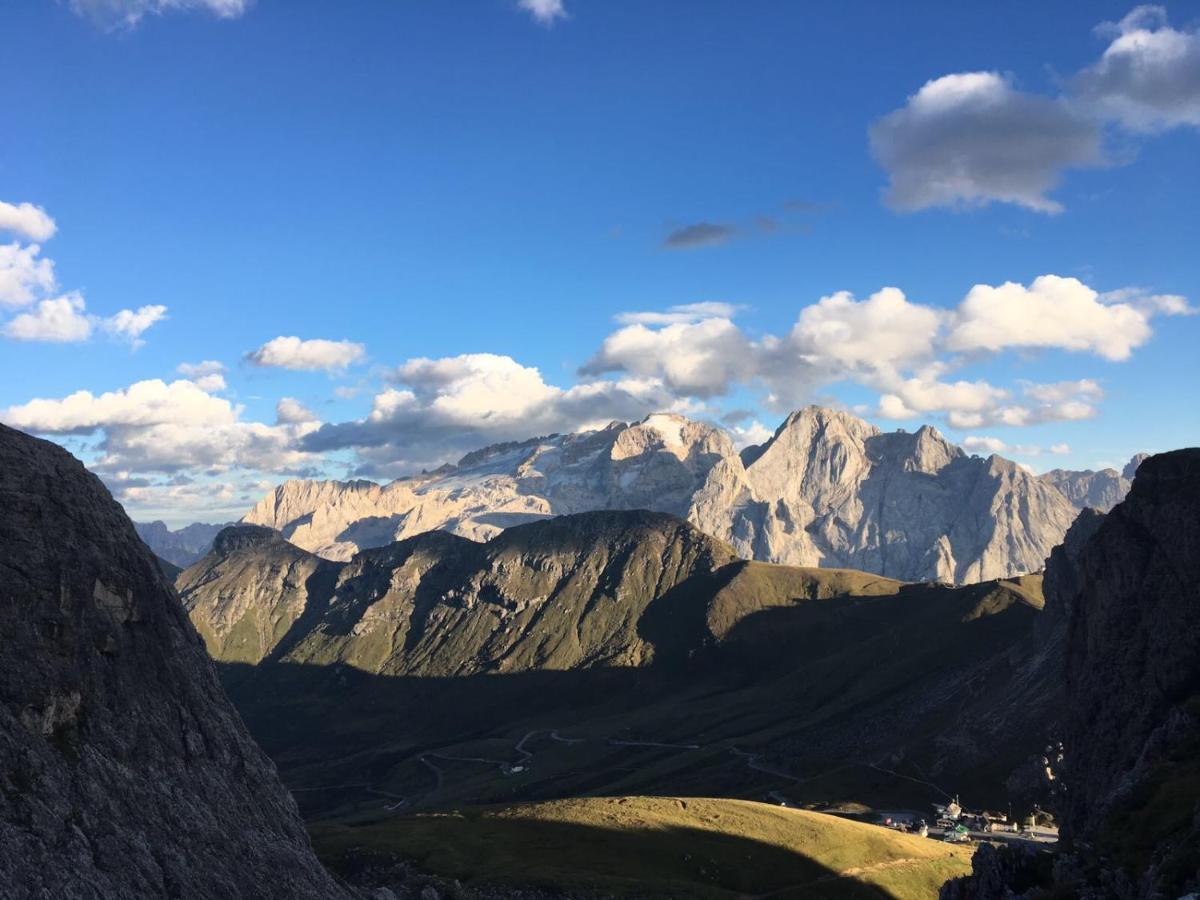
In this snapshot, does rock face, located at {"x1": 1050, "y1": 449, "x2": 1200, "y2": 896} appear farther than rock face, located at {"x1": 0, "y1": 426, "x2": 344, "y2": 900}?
Yes

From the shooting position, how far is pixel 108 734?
76062 mm

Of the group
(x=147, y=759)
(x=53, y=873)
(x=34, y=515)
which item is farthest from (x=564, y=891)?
(x=34, y=515)

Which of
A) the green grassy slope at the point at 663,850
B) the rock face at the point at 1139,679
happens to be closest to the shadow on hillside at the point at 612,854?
the green grassy slope at the point at 663,850

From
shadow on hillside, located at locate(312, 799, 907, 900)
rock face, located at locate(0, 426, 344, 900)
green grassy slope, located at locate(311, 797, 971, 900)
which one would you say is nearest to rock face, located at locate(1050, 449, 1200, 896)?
green grassy slope, located at locate(311, 797, 971, 900)

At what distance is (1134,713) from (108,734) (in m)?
125

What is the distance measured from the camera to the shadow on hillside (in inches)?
4786

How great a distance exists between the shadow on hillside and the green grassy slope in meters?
0.16

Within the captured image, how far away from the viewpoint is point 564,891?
115 metres

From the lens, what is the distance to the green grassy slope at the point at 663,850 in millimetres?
123812

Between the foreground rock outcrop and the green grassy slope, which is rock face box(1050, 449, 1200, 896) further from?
the green grassy slope

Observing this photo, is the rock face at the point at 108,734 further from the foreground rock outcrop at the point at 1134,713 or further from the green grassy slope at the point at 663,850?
the foreground rock outcrop at the point at 1134,713

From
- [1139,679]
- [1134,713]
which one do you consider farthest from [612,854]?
[1139,679]

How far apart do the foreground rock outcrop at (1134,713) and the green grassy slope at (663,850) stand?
27.1 meters

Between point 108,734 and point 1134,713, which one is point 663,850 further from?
point 108,734
